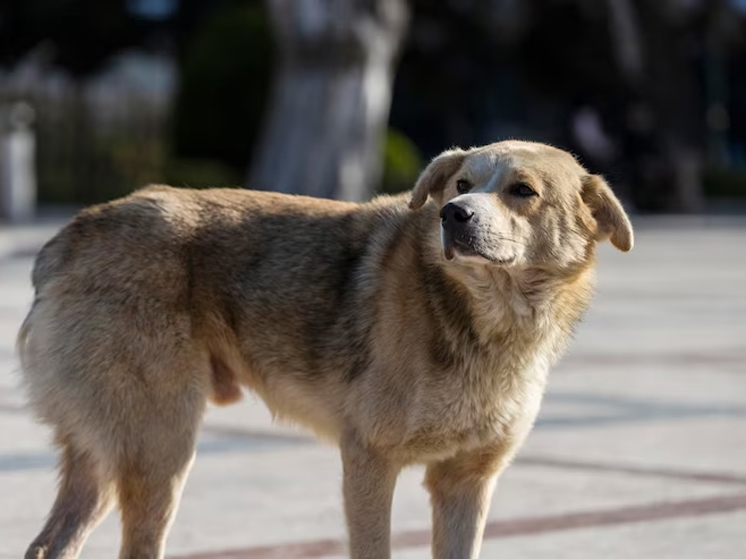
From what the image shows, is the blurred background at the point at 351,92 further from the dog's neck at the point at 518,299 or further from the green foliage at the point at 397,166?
the dog's neck at the point at 518,299

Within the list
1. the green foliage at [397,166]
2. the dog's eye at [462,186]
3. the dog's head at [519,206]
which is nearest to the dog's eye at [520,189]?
the dog's head at [519,206]

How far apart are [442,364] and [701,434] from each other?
3.58 metres

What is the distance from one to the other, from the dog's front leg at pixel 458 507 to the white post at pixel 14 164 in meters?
22.1

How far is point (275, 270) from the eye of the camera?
565cm

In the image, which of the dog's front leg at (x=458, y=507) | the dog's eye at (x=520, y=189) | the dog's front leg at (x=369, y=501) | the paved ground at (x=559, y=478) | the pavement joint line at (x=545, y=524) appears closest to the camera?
the dog's front leg at (x=369, y=501)

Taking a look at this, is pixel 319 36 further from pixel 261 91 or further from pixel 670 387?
pixel 670 387

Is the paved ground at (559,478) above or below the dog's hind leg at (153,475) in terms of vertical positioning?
below

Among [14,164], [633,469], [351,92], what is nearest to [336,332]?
[633,469]

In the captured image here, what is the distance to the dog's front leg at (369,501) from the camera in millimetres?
5164

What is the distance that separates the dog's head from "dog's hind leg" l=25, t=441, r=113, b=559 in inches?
54.4

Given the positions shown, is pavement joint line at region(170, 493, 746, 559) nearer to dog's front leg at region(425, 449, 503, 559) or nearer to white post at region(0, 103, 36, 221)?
dog's front leg at region(425, 449, 503, 559)

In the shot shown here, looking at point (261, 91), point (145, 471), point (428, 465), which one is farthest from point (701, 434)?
point (261, 91)

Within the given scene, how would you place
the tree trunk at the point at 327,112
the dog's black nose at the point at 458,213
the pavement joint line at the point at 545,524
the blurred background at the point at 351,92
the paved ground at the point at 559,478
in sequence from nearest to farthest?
1. the dog's black nose at the point at 458,213
2. the pavement joint line at the point at 545,524
3. the paved ground at the point at 559,478
4. the tree trunk at the point at 327,112
5. the blurred background at the point at 351,92

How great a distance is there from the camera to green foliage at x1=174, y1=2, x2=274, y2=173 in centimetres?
2877
